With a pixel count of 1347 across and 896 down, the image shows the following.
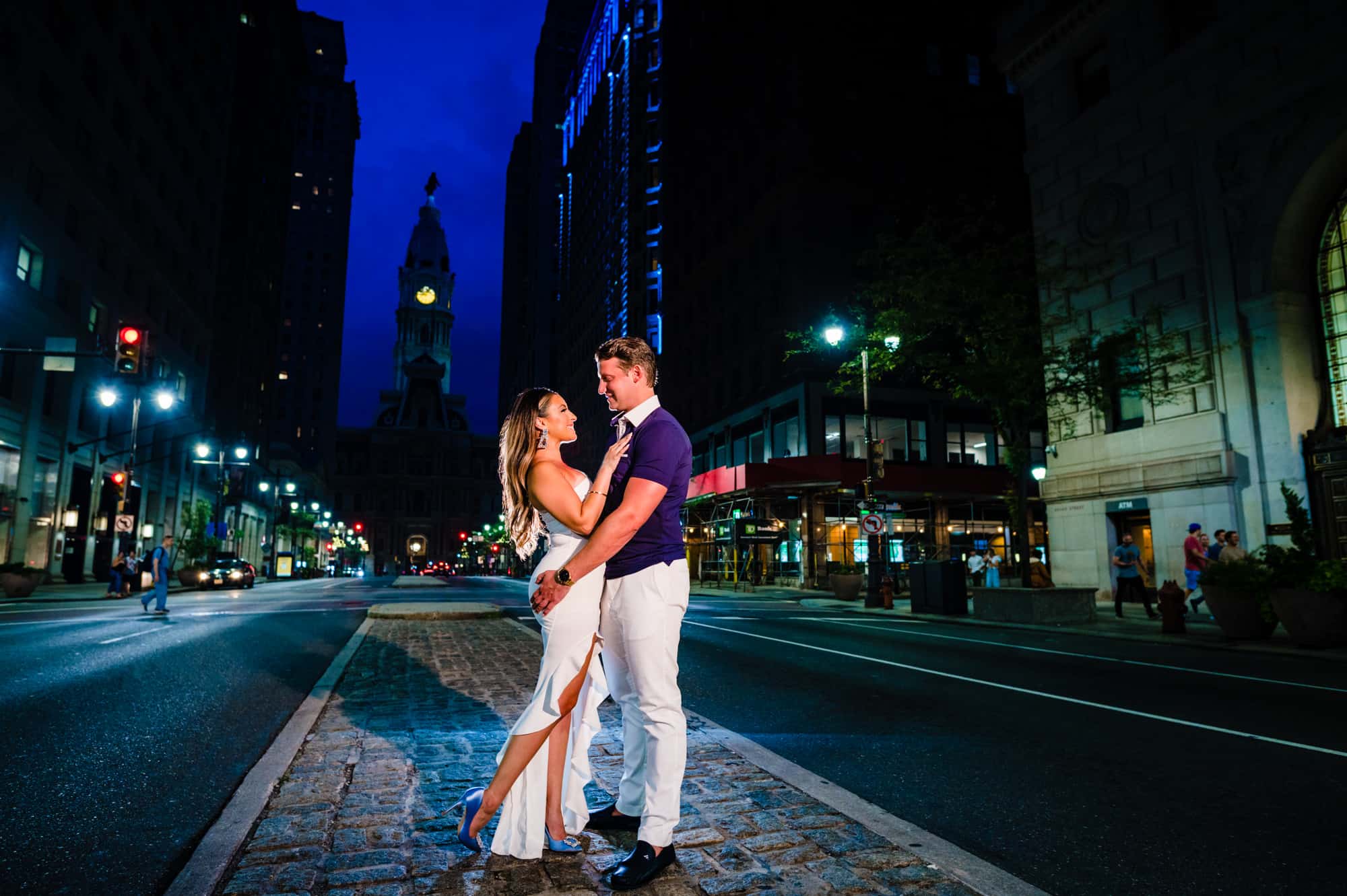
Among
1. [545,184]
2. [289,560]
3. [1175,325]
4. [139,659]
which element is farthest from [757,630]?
[545,184]

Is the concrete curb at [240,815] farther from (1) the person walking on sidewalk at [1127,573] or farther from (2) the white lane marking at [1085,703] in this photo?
(1) the person walking on sidewalk at [1127,573]

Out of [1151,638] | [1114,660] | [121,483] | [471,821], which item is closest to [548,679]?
[471,821]

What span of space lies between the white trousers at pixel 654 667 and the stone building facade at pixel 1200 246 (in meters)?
20.4

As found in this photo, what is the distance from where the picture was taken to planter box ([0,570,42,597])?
2411 centimetres

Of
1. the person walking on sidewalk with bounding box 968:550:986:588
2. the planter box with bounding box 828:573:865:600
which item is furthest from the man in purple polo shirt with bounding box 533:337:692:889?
the person walking on sidewalk with bounding box 968:550:986:588

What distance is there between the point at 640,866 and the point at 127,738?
15.5 feet

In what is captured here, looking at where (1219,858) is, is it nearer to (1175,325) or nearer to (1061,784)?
(1061,784)

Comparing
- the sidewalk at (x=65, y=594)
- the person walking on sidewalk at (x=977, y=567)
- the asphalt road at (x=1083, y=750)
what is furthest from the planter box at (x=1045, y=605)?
the sidewalk at (x=65, y=594)

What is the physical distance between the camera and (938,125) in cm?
4447

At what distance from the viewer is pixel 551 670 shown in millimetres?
3350

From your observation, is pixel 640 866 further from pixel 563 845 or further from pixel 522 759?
pixel 522 759

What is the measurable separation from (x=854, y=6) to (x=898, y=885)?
48821 millimetres

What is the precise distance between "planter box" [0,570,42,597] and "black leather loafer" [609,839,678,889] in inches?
1147

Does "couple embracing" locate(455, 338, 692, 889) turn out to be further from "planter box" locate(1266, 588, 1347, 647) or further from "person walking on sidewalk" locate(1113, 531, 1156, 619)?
"person walking on sidewalk" locate(1113, 531, 1156, 619)
